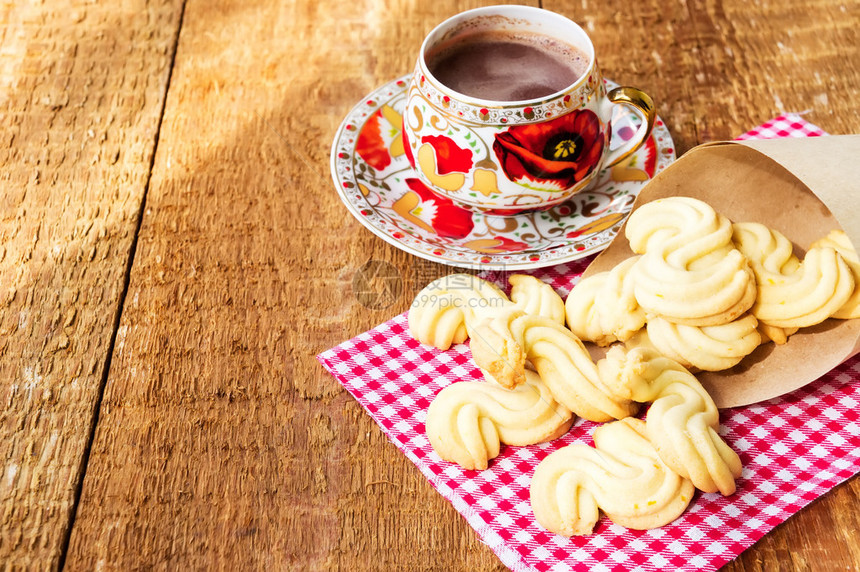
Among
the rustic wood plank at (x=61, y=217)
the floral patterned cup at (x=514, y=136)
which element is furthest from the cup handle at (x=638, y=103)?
the rustic wood plank at (x=61, y=217)

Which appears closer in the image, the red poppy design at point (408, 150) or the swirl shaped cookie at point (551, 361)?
the swirl shaped cookie at point (551, 361)

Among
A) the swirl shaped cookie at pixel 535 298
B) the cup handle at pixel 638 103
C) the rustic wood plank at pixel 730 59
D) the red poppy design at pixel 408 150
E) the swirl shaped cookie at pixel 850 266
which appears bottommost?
the swirl shaped cookie at pixel 535 298

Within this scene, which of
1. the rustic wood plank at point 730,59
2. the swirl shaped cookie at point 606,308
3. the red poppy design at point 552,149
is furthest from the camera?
the rustic wood plank at point 730,59

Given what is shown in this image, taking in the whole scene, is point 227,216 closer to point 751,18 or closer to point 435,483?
point 435,483

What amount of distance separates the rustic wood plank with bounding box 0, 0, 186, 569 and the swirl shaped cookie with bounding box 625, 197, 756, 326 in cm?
61

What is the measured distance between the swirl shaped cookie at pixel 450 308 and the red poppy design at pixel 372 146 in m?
0.24

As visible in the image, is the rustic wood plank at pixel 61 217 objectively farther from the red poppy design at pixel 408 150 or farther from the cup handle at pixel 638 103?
the cup handle at pixel 638 103

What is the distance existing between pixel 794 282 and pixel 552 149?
0.31 m

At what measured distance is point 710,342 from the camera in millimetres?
806

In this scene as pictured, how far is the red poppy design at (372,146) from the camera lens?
110 centimetres

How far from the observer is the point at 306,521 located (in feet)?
2.53

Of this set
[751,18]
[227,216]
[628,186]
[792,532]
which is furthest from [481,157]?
[751,18]

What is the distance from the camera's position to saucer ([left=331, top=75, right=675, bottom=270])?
3.14ft

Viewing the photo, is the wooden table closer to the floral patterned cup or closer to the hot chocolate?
the floral patterned cup
